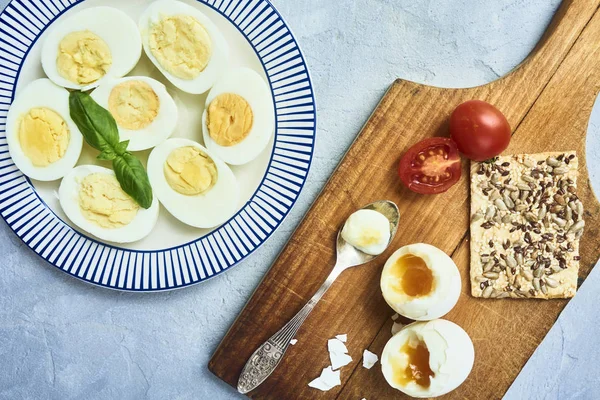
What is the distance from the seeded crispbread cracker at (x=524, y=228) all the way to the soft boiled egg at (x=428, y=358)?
7.6 inches

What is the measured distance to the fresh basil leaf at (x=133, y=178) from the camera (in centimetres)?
166

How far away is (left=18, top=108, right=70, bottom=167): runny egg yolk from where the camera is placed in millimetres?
1685

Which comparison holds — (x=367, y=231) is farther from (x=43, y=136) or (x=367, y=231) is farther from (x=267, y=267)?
(x=43, y=136)

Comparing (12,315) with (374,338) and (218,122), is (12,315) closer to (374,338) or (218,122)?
(218,122)

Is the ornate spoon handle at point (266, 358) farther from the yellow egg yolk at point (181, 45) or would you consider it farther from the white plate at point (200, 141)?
the yellow egg yolk at point (181, 45)

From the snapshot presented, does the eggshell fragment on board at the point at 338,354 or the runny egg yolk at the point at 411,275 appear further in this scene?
the eggshell fragment on board at the point at 338,354

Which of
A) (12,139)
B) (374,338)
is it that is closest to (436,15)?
(374,338)

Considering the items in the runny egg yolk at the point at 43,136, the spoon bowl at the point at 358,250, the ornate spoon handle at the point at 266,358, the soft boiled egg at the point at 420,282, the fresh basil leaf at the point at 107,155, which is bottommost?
the ornate spoon handle at the point at 266,358

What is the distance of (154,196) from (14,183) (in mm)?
450

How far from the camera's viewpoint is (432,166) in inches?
67.4

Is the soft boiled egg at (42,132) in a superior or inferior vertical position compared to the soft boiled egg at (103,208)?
superior

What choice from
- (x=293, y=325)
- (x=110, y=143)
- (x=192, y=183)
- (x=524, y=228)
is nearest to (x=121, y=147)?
(x=110, y=143)

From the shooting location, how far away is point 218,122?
5.57 ft

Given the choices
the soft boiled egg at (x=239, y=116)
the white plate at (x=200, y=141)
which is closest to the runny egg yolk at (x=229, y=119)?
the soft boiled egg at (x=239, y=116)
